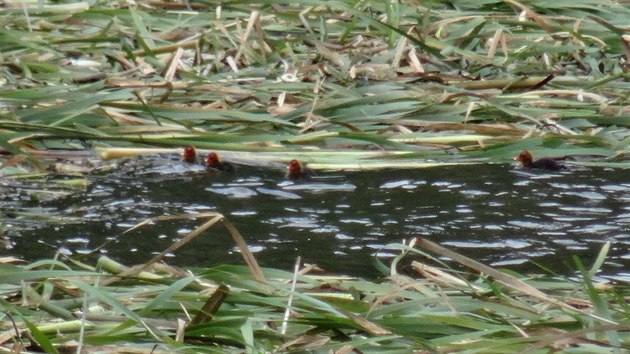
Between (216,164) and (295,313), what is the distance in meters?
1.61

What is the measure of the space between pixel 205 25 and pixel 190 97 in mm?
903

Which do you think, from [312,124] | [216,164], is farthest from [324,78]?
[216,164]

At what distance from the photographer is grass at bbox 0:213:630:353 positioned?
7.41 feet

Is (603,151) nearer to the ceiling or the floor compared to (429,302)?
nearer to the floor

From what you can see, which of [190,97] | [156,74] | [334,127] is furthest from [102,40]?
[334,127]

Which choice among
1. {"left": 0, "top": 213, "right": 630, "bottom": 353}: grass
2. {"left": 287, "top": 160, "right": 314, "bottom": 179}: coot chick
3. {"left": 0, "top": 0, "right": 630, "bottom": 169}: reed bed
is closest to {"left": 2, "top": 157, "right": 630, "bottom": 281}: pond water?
{"left": 287, "top": 160, "right": 314, "bottom": 179}: coot chick

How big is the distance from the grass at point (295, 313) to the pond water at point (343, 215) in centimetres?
51

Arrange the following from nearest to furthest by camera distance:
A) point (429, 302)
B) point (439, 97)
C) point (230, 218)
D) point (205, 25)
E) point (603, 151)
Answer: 1. point (429, 302)
2. point (230, 218)
3. point (603, 151)
4. point (439, 97)
5. point (205, 25)

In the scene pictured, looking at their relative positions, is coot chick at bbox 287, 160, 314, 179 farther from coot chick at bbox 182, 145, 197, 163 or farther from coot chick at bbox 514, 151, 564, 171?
coot chick at bbox 514, 151, 564, 171

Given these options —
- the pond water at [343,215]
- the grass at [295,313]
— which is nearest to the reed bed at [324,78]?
the pond water at [343,215]

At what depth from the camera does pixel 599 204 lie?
3689 mm

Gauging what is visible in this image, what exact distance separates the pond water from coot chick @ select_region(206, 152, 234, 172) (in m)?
0.04

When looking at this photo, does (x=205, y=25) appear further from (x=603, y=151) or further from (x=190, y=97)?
(x=603, y=151)

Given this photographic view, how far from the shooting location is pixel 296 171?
12.9 ft
